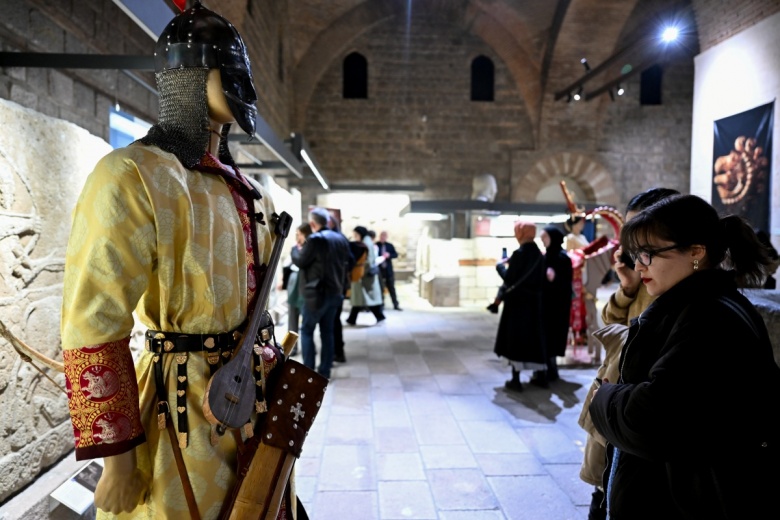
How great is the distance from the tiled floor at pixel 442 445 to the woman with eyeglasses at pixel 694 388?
151 cm

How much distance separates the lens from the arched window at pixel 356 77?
14712 millimetres

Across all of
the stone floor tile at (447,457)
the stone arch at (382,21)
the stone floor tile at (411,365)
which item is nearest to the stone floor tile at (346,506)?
the stone floor tile at (447,457)

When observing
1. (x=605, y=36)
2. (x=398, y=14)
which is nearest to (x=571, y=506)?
(x=605, y=36)

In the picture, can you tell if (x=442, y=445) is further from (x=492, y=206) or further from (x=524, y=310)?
(x=492, y=206)

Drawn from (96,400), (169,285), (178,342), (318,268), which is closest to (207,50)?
(169,285)

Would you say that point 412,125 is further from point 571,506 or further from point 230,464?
point 230,464

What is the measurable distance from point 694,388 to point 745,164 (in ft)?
20.1

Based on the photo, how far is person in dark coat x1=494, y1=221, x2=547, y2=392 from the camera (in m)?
4.60

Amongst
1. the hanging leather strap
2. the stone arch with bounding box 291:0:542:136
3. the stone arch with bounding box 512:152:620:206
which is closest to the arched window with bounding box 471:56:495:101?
the stone arch with bounding box 291:0:542:136

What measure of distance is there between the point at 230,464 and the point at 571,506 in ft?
7.09

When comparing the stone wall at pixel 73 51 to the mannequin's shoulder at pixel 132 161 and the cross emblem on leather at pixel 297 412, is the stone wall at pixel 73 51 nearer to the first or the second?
the mannequin's shoulder at pixel 132 161

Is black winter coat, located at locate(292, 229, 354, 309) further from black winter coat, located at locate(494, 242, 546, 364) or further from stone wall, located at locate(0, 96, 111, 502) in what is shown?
stone wall, located at locate(0, 96, 111, 502)

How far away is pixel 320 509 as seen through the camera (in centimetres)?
266

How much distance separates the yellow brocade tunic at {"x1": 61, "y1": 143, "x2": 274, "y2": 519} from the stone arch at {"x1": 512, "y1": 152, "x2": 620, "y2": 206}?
14.0m
